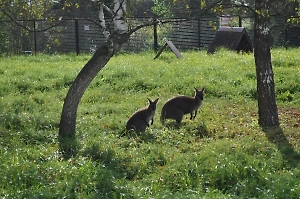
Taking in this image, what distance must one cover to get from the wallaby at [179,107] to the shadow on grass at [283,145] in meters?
1.81

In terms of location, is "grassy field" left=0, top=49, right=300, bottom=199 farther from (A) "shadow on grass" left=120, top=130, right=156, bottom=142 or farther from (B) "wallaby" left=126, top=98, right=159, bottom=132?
(B) "wallaby" left=126, top=98, right=159, bottom=132

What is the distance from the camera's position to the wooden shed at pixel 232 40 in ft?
67.5

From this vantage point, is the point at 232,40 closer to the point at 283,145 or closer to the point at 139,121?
the point at 139,121

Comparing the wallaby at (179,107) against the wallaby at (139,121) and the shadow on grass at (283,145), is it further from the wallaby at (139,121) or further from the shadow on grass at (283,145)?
the shadow on grass at (283,145)

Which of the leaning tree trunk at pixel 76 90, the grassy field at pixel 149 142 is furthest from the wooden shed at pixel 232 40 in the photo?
the leaning tree trunk at pixel 76 90

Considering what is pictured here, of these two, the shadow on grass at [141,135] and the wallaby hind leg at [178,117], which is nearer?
the shadow on grass at [141,135]

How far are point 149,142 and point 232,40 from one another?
1256 centimetres

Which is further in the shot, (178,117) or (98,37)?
(98,37)

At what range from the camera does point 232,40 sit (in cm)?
2091

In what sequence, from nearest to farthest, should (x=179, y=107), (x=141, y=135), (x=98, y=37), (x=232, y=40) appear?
(x=141, y=135)
(x=179, y=107)
(x=232, y=40)
(x=98, y=37)

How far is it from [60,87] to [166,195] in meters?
7.84

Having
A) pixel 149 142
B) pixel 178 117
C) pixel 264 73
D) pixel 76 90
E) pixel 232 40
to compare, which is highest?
pixel 232 40

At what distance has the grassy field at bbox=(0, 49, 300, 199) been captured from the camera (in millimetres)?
Answer: 7352

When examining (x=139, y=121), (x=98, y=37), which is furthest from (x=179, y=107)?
(x=98, y=37)
